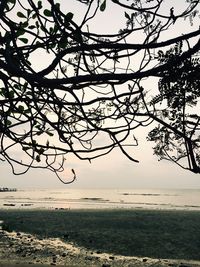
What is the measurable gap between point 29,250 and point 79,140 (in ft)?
67.6

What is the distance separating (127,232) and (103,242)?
3843 mm

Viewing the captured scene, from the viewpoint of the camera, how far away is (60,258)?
69.3ft

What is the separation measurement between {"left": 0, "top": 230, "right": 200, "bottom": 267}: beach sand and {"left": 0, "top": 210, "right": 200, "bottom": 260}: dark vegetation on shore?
108 cm

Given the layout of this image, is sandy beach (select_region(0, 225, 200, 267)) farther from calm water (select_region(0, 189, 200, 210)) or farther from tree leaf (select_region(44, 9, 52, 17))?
calm water (select_region(0, 189, 200, 210))

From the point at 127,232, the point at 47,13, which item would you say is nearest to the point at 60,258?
the point at 127,232

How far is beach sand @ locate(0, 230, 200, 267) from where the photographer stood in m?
20.1

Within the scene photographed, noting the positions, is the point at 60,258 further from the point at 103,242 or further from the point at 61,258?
the point at 103,242

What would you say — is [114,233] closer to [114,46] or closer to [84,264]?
[84,264]

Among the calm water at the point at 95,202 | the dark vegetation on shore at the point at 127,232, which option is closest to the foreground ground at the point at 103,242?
the dark vegetation on shore at the point at 127,232

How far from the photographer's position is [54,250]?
895 inches

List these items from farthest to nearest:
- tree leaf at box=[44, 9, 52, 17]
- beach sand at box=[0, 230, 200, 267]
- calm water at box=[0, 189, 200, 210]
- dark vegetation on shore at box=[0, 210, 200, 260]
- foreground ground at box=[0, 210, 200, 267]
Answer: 1. calm water at box=[0, 189, 200, 210]
2. dark vegetation on shore at box=[0, 210, 200, 260]
3. foreground ground at box=[0, 210, 200, 267]
4. beach sand at box=[0, 230, 200, 267]
5. tree leaf at box=[44, 9, 52, 17]

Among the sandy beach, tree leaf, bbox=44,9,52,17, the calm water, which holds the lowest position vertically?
the sandy beach

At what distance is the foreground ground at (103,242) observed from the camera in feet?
68.9

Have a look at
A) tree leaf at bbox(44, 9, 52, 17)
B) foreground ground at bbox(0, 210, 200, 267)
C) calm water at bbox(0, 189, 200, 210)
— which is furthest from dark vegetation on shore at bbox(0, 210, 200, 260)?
calm water at bbox(0, 189, 200, 210)
